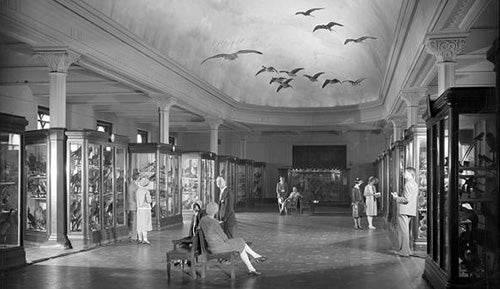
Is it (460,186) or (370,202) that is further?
(370,202)

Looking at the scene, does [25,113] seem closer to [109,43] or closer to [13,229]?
[109,43]

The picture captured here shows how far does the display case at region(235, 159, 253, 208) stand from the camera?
98.1 feet

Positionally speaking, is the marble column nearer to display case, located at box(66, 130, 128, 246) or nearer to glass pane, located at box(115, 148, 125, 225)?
display case, located at box(66, 130, 128, 246)

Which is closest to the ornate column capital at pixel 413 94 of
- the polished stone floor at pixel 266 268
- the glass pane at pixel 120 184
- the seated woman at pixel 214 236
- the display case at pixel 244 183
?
the polished stone floor at pixel 266 268

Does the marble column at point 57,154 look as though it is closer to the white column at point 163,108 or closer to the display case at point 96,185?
the display case at point 96,185

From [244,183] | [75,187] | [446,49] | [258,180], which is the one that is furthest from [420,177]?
[258,180]

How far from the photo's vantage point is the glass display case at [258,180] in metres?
34.3

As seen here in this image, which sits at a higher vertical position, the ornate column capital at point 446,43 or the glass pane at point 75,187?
the ornate column capital at point 446,43

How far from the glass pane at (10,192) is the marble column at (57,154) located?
2.13 m

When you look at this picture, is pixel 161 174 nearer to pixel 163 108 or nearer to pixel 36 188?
pixel 163 108

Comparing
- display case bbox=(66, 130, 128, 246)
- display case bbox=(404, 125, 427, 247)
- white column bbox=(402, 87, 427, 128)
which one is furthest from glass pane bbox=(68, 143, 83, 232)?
white column bbox=(402, 87, 427, 128)

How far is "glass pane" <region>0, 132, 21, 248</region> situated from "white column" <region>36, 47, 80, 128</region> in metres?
2.29

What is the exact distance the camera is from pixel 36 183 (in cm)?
1277

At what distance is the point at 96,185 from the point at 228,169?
13.9 meters
